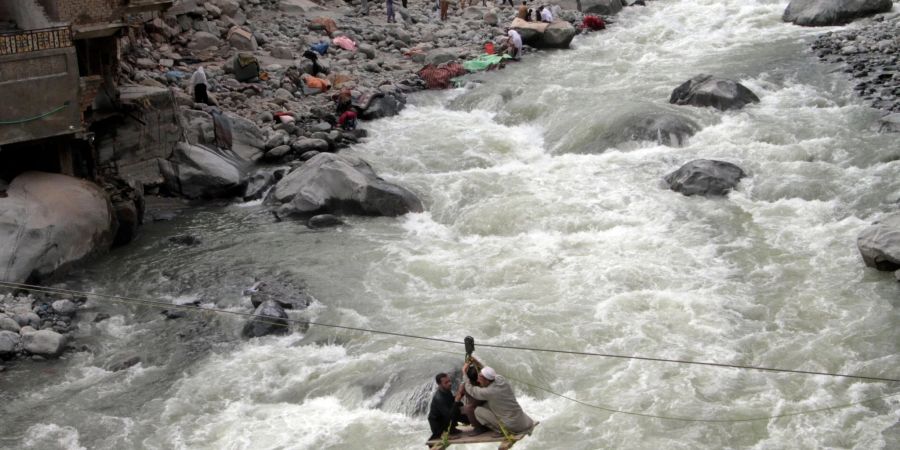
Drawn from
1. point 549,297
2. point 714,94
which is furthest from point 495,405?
point 714,94

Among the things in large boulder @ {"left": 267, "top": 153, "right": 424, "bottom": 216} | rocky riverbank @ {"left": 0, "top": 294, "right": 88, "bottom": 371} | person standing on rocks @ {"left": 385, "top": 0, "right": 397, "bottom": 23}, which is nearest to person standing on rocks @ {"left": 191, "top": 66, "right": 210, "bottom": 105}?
large boulder @ {"left": 267, "top": 153, "right": 424, "bottom": 216}

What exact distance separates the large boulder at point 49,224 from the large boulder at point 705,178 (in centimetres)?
928

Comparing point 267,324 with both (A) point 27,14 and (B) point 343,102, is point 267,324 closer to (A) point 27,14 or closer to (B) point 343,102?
(A) point 27,14

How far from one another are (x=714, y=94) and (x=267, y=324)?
10594 mm

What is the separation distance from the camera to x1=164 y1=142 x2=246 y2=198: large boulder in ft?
58.9

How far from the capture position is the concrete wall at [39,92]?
47.5ft

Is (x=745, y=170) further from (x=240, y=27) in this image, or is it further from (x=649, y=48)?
(x=240, y=27)

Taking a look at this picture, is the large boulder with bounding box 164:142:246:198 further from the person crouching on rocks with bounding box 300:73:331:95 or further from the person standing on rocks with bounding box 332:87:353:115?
the person crouching on rocks with bounding box 300:73:331:95

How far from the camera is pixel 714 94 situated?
19.6 meters

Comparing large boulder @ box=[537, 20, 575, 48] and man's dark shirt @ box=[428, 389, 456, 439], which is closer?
man's dark shirt @ box=[428, 389, 456, 439]

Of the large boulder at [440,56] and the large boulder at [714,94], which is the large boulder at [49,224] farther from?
the large boulder at [714,94]

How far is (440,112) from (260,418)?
11.6 meters

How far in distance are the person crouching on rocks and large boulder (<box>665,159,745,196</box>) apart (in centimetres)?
889

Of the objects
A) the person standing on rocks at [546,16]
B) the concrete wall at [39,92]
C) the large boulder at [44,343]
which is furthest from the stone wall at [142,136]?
the person standing on rocks at [546,16]
